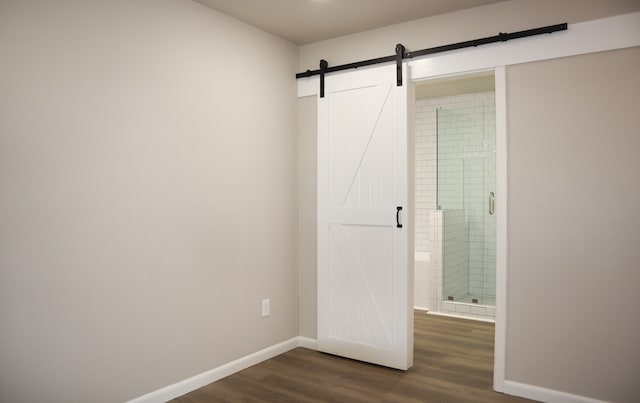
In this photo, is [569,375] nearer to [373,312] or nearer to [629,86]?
[373,312]

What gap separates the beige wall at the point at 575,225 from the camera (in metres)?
2.89

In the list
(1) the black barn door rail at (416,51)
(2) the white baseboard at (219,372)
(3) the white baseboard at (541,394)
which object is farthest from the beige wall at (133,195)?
(3) the white baseboard at (541,394)

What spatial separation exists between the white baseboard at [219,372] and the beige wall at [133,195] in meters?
0.05

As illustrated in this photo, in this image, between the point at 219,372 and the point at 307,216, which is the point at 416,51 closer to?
the point at 307,216

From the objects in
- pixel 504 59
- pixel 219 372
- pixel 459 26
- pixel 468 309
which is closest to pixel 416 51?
pixel 459 26

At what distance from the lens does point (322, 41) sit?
13.6 feet

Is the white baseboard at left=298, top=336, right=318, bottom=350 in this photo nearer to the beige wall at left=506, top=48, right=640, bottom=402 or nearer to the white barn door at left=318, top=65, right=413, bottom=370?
the white barn door at left=318, top=65, right=413, bottom=370

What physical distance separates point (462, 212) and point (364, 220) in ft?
7.36

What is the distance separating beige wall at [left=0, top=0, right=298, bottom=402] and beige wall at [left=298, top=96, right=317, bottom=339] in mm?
228

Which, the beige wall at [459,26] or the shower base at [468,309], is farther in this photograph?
the shower base at [468,309]

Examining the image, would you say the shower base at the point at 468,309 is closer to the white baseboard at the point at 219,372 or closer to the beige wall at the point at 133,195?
the white baseboard at the point at 219,372

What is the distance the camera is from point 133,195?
2908 mm

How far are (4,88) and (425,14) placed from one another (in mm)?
2764

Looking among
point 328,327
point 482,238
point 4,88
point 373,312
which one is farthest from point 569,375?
point 4,88
